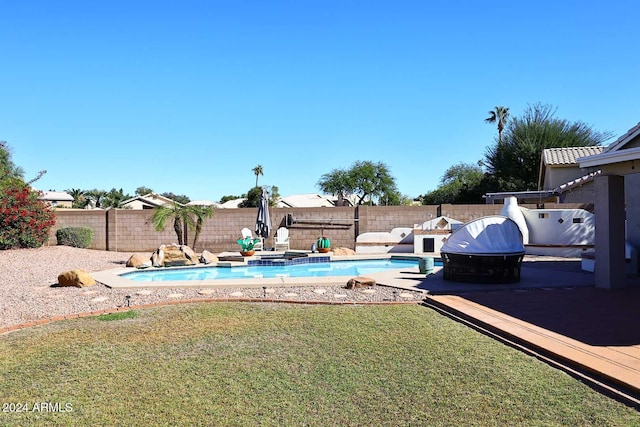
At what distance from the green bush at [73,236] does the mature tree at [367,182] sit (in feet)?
121

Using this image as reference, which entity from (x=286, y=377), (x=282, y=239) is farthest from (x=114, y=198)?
(x=286, y=377)

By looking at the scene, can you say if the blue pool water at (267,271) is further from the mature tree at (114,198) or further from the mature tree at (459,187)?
the mature tree at (114,198)

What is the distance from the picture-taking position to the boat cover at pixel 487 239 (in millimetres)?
10445

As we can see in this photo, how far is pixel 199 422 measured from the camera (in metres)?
3.51

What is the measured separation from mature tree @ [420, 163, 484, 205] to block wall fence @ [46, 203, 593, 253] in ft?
71.0

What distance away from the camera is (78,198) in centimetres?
5447

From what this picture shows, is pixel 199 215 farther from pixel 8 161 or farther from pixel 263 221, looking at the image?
pixel 8 161

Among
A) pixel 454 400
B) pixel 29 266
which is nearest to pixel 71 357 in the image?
pixel 454 400

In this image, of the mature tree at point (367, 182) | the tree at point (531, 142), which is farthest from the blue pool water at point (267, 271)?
the mature tree at point (367, 182)

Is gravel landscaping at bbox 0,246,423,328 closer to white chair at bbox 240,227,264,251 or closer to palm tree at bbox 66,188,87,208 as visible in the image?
white chair at bbox 240,227,264,251

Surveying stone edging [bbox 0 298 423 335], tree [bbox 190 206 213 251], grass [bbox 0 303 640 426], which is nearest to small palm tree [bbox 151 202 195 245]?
tree [bbox 190 206 213 251]

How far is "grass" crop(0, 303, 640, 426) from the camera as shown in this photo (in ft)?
11.9

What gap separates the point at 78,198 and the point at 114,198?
662 centimetres

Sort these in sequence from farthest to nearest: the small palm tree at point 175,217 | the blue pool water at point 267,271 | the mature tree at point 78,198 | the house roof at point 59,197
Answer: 1. the house roof at point 59,197
2. the mature tree at point 78,198
3. the small palm tree at point 175,217
4. the blue pool water at point 267,271
